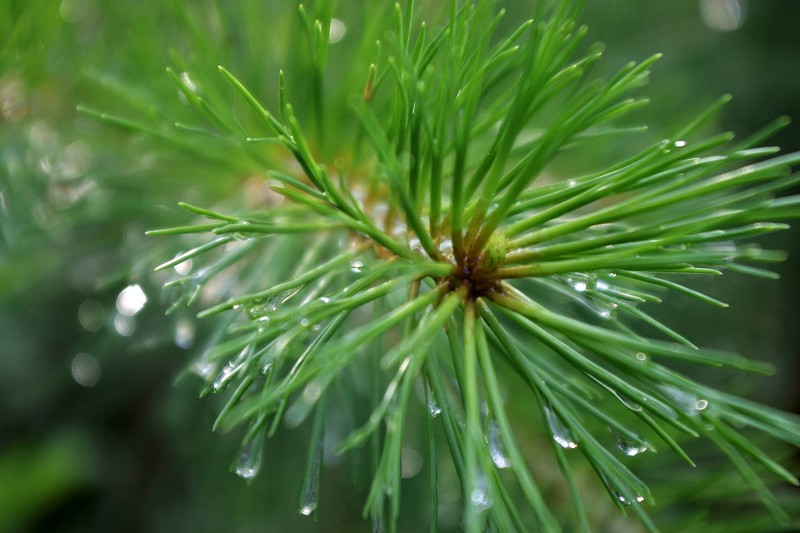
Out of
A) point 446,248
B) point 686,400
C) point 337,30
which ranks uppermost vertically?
point 337,30

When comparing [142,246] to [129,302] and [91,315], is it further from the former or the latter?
[91,315]

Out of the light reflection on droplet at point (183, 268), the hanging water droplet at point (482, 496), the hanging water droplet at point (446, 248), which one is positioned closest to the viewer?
the hanging water droplet at point (482, 496)

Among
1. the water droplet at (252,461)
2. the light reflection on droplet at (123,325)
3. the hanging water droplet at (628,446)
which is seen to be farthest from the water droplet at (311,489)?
the light reflection on droplet at (123,325)

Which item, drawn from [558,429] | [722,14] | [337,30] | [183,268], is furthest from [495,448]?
[722,14]

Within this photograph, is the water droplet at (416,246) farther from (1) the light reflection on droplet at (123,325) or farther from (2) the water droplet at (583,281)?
(1) the light reflection on droplet at (123,325)

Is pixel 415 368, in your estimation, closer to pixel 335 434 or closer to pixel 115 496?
pixel 335 434

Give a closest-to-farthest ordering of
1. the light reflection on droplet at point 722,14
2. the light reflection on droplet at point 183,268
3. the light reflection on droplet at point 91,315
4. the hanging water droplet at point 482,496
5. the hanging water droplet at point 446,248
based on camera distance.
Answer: the hanging water droplet at point 482,496 → the hanging water droplet at point 446,248 → the light reflection on droplet at point 183,268 → the light reflection on droplet at point 91,315 → the light reflection on droplet at point 722,14
